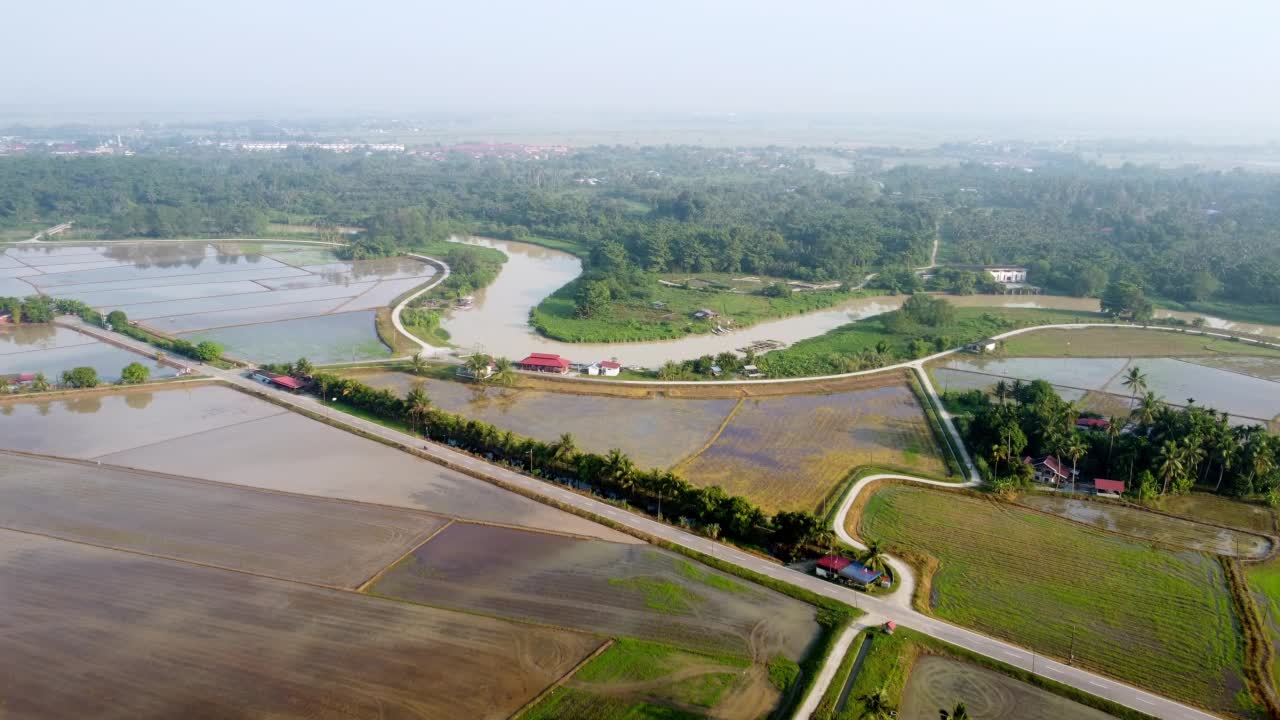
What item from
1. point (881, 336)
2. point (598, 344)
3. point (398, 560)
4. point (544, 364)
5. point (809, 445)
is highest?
point (881, 336)

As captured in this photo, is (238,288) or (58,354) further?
(238,288)

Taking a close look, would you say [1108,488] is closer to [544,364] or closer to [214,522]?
[544,364]

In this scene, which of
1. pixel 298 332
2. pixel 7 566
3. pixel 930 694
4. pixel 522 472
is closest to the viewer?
pixel 930 694

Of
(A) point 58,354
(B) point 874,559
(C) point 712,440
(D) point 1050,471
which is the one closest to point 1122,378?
(D) point 1050,471

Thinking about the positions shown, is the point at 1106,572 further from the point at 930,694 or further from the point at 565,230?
the point at 565,230

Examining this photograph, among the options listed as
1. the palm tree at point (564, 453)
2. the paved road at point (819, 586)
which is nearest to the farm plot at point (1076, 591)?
the paved road at point (819, 586)

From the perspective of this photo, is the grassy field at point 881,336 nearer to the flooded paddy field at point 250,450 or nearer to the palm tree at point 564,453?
the palm tree at point 564,453

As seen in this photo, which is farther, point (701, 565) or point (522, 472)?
point (522, 472)

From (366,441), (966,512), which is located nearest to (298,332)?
(366,441)
